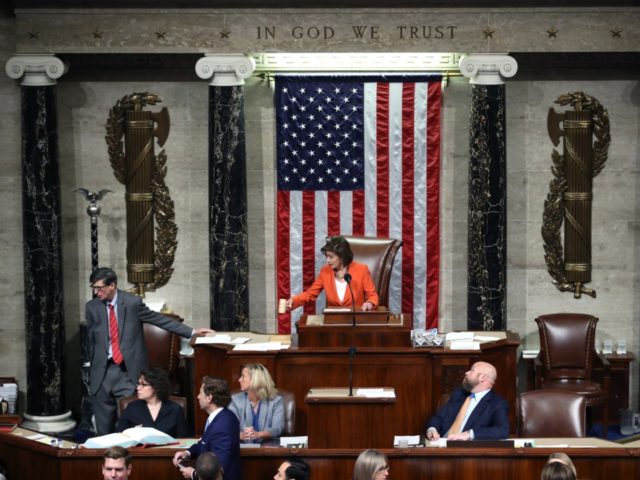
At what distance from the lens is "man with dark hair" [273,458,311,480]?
8797 millimetres

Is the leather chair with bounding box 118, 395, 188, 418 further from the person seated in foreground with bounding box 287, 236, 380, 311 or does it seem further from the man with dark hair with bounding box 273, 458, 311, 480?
the person seated in foreground with bounding box 287, 236, 380, 311

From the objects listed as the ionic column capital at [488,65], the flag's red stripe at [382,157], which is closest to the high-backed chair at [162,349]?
Answer: the flag's red stripe at [382,157]

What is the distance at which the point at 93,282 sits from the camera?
11672 mm

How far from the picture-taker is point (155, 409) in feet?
35.1

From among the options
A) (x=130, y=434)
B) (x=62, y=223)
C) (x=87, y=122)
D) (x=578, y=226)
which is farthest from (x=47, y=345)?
(x=578, y=226)

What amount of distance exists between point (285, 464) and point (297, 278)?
6249mm

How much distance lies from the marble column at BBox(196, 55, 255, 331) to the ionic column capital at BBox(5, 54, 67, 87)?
165 centimetres

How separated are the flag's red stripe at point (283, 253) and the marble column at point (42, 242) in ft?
8.31

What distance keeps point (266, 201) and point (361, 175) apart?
1.19 metres

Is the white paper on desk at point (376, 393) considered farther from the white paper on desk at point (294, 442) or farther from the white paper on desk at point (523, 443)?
the white paper on desk at point (523, 443)

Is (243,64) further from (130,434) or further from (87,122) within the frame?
(130,434)

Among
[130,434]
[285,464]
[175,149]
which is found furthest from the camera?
[175,149]

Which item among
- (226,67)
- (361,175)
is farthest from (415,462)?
(226,67)

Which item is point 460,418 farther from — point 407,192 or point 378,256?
point 407,192
